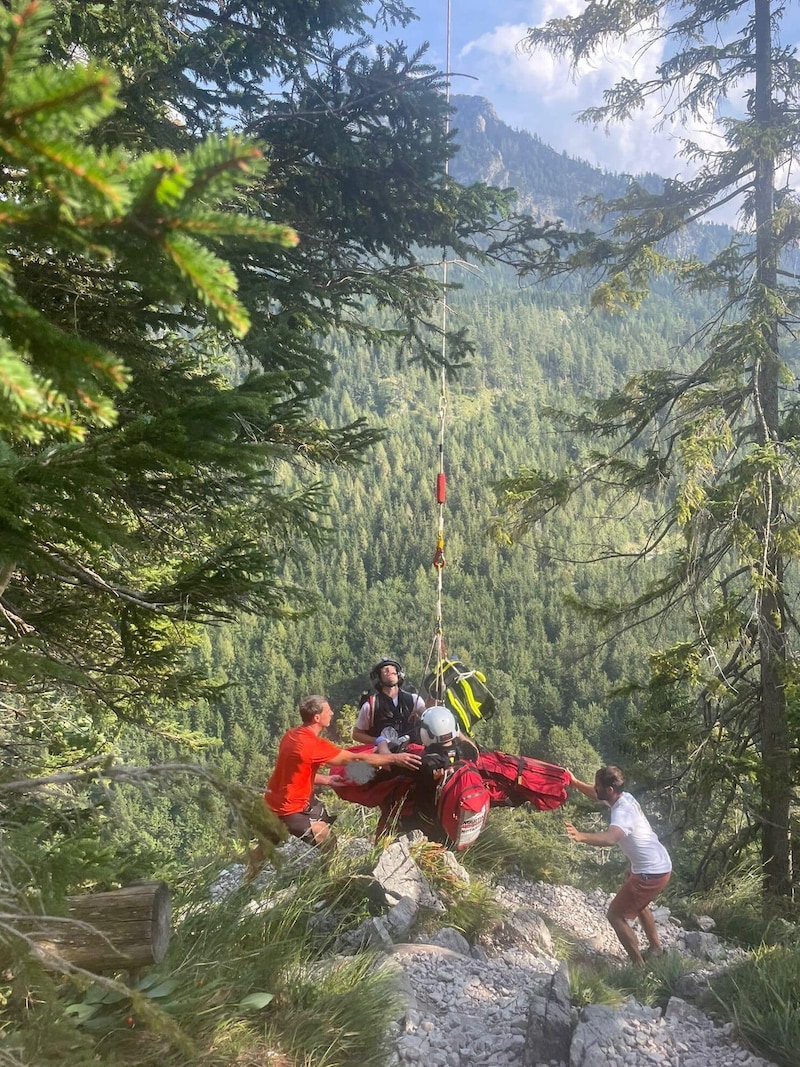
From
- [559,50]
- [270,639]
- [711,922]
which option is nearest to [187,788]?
[711,922]

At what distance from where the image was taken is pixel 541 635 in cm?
8500

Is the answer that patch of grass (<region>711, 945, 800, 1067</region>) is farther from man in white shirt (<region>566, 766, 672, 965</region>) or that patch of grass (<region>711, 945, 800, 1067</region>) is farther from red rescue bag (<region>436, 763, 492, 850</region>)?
red rescue bag (<region>436, 763, 492, 850</region>)

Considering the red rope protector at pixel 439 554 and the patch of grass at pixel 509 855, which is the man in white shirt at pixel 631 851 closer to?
the patch of grass at pixel 509 855

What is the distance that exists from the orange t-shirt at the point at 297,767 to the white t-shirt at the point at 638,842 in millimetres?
2246

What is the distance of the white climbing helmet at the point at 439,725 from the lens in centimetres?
459

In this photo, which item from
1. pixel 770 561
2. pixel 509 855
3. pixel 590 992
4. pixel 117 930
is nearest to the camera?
pixel 117 930

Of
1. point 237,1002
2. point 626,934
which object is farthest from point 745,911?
point 237,1002

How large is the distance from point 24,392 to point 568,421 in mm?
7806

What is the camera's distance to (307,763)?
181 inches

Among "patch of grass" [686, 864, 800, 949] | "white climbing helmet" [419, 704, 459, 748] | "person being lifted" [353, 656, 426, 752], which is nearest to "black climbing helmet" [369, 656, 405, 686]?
"person being lifted" [353, 656, 426, 752]

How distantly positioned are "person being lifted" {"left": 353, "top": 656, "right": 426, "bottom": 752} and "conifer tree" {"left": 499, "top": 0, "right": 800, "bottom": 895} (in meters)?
2.54

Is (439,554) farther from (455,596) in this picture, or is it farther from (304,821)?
(455,596)

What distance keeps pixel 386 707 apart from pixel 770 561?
3977 mm

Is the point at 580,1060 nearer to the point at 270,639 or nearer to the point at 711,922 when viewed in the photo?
the point at 711,922
